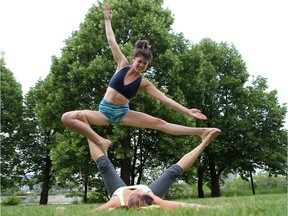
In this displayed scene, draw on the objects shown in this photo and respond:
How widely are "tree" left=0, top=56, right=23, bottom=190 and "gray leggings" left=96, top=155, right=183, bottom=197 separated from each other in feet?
68.3

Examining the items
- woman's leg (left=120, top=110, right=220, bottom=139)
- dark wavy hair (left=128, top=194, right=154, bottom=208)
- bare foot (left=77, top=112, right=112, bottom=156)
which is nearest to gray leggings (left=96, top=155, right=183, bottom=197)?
bare foot (left=77, top=112, right=112, bottom=156)

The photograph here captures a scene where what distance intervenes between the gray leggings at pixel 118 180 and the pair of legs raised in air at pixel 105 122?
46 centimetres

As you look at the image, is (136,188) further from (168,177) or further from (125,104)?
(125,104)

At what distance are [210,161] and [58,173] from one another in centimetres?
1205

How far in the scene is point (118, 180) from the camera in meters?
4.73

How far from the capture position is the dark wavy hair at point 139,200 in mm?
3920

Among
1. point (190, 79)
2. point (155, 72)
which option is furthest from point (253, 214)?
point (190, 79)

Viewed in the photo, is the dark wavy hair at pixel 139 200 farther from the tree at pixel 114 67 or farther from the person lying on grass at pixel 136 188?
the tree at pixel 114 67

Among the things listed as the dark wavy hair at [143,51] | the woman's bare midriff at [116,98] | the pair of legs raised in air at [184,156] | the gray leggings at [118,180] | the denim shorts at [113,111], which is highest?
the dark wavy hair at [143,51]

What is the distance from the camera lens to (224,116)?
2506 cm

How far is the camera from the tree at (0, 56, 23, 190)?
2395 centimetres

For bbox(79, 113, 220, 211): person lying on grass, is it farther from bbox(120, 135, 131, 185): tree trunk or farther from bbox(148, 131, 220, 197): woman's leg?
bbox(120, 135, 131, 185): tree trunk

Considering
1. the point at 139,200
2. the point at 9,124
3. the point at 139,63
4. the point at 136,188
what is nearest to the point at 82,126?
the point at 139,63

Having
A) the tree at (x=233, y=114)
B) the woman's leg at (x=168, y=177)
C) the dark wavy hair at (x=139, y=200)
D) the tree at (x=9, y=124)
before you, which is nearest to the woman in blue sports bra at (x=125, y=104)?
the woman's leg at (x=168, y=177)
